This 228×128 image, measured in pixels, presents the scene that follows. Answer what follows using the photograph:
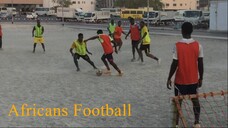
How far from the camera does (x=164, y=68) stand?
12547mm

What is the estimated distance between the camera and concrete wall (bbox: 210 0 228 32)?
29.5 meters

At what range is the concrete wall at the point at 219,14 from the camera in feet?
96.9

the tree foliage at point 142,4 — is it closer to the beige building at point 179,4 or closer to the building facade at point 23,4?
the beige building at point 179,4

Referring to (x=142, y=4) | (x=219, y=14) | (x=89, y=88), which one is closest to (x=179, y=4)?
(x=142, y=4)

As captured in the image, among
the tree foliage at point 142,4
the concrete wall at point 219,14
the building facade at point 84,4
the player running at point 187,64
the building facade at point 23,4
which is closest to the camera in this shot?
the player running at point 187,64

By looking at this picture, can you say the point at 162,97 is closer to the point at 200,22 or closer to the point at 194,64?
the point at 194,64

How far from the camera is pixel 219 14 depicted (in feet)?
98.9

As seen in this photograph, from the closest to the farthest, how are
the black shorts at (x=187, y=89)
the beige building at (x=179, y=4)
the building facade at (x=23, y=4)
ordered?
the black shorts at (x=187, y=89), the building facade at (x=23, y=4), the beige building at (x=179, y=4)

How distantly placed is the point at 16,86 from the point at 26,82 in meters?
0.61

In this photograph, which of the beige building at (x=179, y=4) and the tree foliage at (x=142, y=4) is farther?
the beige building at (x=179, y=4)

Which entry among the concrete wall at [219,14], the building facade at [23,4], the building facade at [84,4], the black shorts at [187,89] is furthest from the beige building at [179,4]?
the black shorts at [187,89]

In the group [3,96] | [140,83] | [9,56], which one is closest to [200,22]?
[9,56]

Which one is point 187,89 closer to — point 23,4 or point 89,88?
point 89,88

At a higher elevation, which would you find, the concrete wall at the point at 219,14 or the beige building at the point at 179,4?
the beige building at the point at 179,4
